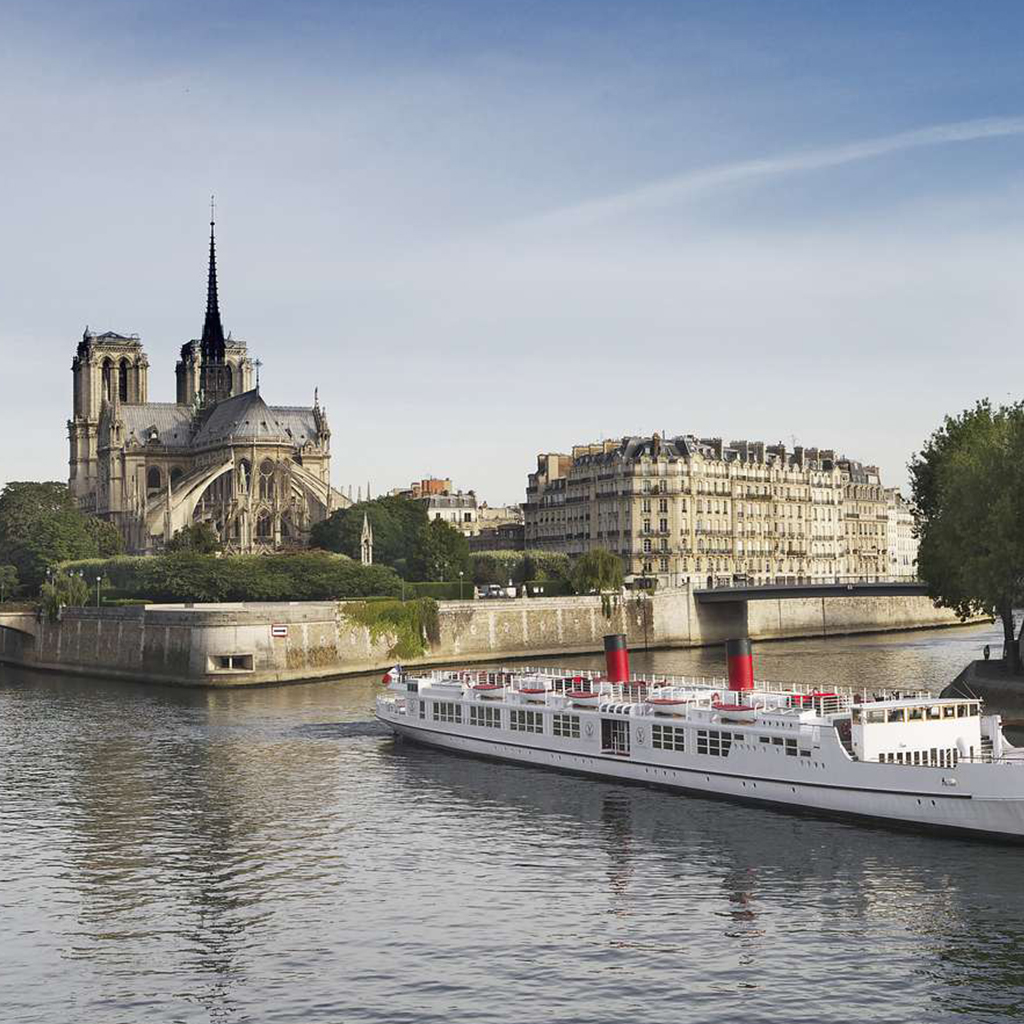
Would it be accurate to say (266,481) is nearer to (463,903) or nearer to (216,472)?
(216,472)

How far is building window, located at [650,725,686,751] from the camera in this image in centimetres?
4788

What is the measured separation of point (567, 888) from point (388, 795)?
43.0 ft

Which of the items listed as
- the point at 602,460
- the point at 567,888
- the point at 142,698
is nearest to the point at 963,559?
the point at 567,888

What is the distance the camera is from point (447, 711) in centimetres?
5784

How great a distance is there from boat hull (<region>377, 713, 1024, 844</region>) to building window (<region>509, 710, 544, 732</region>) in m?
0.52

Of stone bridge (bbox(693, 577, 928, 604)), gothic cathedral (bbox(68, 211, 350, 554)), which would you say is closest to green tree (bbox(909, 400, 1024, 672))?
stone bridge (bbox(693, 577, 928, 604))

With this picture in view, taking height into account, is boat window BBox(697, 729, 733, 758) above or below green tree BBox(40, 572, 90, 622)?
below

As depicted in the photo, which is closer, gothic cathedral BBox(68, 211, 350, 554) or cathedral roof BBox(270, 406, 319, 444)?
gothic cathedral BBox(68, 211, 350, 554)

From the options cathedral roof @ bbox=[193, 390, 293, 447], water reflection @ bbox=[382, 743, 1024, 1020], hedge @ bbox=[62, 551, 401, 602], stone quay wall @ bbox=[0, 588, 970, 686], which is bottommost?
water reflection @ bbox=[382, 743, 1024, 1020]

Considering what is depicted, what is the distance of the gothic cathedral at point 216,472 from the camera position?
166500 mm

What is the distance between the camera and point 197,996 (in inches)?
1102

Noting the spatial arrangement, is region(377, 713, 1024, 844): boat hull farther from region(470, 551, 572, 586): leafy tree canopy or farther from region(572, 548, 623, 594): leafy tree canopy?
region(470, 551, 572, 586): leafy tree canopy

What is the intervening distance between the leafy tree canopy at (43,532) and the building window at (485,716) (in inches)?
3277

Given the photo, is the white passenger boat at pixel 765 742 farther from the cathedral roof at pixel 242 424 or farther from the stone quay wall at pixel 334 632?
the cathedral roof at pixel 242 424
